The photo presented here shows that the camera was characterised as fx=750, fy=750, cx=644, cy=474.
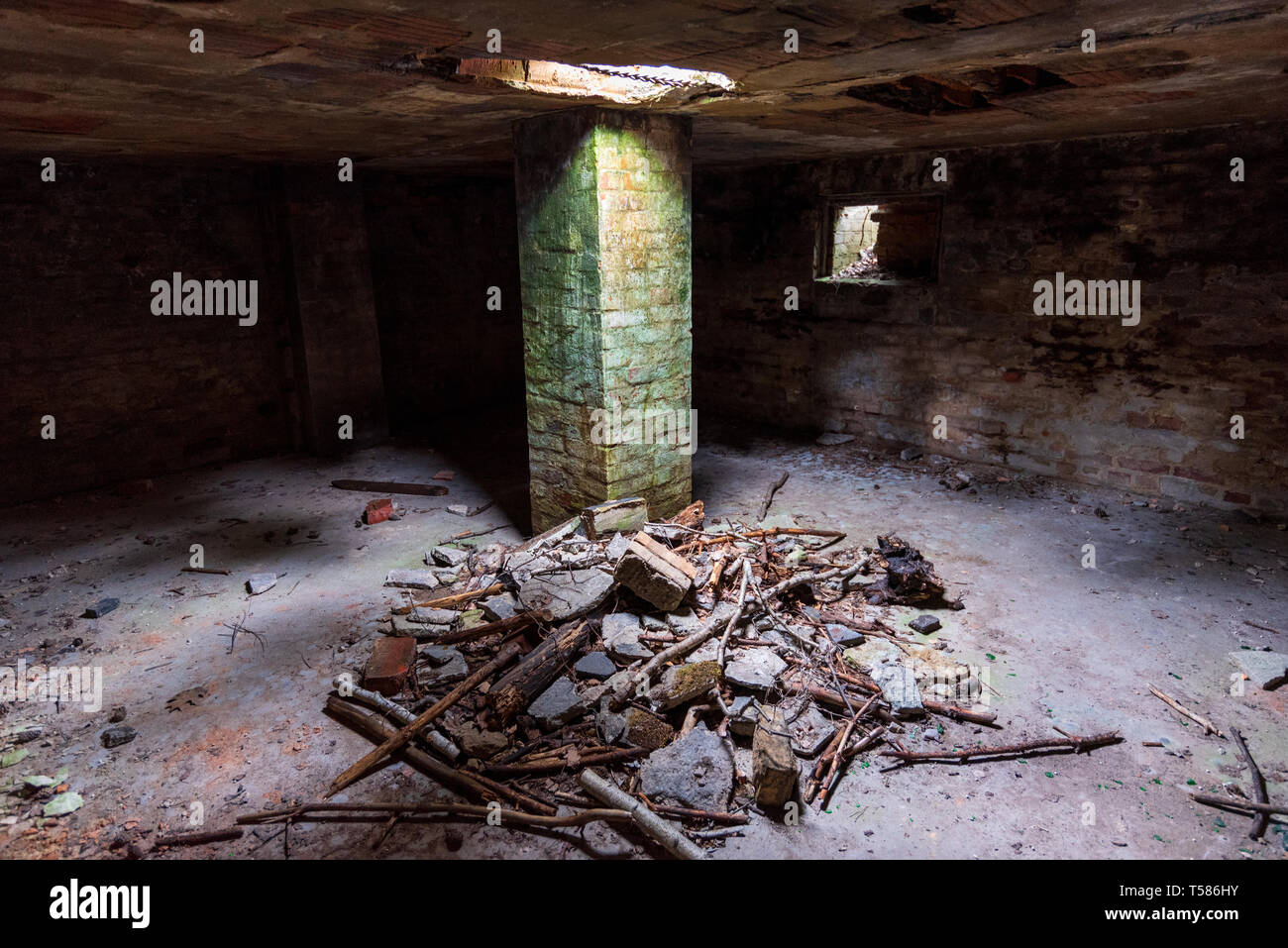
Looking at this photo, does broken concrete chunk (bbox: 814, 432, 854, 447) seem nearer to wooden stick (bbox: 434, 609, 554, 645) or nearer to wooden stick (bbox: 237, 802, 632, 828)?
wooden stick (bbox: 434, 609, 554, 645)

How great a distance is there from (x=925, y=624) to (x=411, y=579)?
10.8ft

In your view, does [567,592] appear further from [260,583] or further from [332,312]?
[332,312]

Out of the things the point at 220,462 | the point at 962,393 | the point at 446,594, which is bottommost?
the point at 446,594

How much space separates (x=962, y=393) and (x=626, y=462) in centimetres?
396

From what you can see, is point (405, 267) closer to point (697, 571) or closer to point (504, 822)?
point (697, 571)

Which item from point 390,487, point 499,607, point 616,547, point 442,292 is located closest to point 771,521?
point 616,547

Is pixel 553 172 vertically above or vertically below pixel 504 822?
above

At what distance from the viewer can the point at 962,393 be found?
7.29 metres

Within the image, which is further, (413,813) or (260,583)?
(260,583)

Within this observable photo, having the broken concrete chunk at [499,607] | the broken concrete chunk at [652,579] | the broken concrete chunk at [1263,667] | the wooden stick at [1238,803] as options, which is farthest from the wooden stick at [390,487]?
the broken concrete chunk at [1263,667]

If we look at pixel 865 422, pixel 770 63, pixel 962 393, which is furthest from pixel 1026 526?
pixel 770 63

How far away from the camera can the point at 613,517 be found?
16.4 feet

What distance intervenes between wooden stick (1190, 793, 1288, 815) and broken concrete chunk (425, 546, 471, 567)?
4225mm

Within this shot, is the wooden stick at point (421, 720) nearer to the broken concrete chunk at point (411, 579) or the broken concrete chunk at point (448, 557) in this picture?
the broken concrete chunk at point (411, 579)
